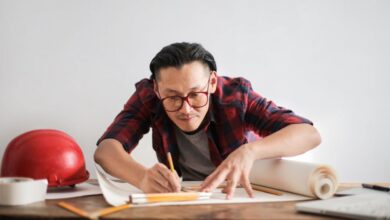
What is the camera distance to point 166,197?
1.08m

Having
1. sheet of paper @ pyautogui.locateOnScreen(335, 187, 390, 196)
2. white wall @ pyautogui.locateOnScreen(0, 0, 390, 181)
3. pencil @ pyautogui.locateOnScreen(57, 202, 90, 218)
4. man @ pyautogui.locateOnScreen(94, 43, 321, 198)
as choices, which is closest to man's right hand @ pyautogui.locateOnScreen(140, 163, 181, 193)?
man @ pyautogui.locateOnScreen(94, 43, 321, 198)

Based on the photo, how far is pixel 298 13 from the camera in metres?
2.41

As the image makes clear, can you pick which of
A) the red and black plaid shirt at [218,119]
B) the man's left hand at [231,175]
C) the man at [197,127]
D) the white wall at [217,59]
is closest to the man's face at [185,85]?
the man at [197,127]

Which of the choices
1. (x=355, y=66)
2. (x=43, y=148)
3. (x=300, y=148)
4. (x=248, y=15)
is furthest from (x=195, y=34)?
(x=43, y=148)

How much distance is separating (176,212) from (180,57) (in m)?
0.70

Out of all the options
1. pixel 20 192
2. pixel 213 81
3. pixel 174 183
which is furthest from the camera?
pixel 213 81

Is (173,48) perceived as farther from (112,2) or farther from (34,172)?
(112,2)

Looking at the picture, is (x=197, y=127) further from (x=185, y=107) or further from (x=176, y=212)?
(x=176, y=212)

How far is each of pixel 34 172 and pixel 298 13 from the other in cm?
173

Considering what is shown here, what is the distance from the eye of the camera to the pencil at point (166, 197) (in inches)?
41.7

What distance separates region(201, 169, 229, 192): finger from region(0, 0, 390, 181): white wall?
3.85 feet

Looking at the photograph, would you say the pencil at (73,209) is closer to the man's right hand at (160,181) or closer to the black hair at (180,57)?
the man's right hand at (160,181)

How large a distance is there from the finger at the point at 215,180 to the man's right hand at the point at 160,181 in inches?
3.3

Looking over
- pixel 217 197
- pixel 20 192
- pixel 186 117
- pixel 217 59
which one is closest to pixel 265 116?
pixel 186 117
